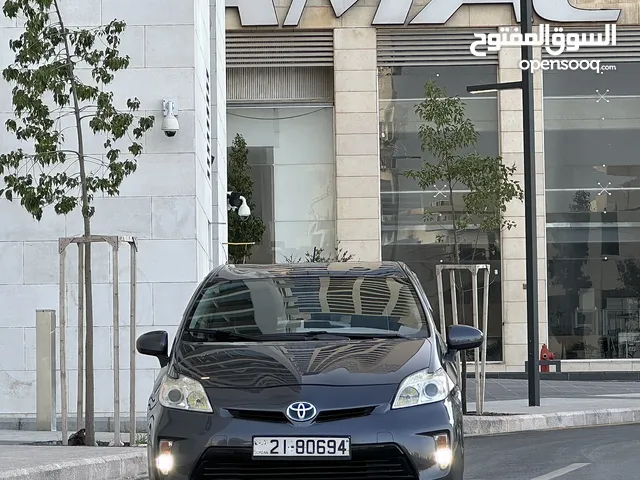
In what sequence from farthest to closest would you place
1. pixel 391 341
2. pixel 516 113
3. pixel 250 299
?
1. pixel 516 113
2. pixel 250 299
3. pixel 391 341

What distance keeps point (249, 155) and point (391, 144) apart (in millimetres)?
3329

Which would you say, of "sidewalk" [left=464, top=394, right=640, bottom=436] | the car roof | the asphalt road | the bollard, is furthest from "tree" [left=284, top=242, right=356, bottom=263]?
the car roof

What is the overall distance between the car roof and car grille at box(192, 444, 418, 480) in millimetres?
1906

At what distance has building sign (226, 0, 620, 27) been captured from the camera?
96.8 ft

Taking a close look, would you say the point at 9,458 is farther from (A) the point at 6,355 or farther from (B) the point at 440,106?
(B) the point at 440,106

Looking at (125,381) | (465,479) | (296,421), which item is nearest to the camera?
(296,421)

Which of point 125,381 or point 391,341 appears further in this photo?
point 125,381

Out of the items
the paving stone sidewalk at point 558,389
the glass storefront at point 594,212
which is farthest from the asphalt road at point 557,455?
the glass storefront at point 594,212

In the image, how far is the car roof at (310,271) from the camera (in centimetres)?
814

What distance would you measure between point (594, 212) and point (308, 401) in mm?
24324

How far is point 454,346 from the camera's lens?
7605mm

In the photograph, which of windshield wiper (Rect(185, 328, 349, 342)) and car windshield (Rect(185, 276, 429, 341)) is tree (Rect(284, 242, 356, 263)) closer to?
car windshield (Rect(185, 276, 429, 341))

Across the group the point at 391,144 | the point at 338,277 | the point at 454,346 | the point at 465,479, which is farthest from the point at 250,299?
the point at 391,144

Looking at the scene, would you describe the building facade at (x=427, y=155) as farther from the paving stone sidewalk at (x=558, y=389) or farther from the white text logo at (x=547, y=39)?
the paving stone sidewalk at (x=558, y=389)
